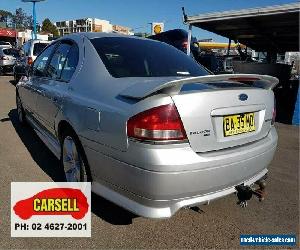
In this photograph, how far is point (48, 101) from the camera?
3676 mm

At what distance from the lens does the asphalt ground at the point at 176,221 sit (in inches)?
105

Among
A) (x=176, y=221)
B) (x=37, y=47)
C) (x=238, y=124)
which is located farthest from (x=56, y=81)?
(x=37, y=47)

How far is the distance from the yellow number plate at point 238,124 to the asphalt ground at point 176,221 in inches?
34.9

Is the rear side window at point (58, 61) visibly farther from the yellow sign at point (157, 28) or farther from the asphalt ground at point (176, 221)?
the yellow sign at point (157, 28)

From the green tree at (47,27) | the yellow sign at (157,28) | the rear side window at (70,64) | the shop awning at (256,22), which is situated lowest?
the rear side window at (70,64)

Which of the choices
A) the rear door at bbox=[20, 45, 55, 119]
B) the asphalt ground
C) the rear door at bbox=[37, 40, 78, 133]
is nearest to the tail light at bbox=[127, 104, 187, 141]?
the asphalt ground

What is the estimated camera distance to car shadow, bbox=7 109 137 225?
2.99 meters

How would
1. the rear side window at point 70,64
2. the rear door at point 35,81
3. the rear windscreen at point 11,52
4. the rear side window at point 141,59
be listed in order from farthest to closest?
the rear windscreen at point 11,52, the rear door at point 35,81, the rear side window at point 70,64, the rear side window at point 141,59

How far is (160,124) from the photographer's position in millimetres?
2268

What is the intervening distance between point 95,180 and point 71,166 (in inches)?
21.9

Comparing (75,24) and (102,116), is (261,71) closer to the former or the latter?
(102,116)

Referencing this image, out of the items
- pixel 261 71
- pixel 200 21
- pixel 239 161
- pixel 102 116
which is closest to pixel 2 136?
pixel 102 116

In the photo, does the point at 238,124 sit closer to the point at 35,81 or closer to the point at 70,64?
the point at 70,64

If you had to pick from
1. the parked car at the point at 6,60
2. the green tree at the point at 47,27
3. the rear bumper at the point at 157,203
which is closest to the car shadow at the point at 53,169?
the rear bumper at the point at 157,203
